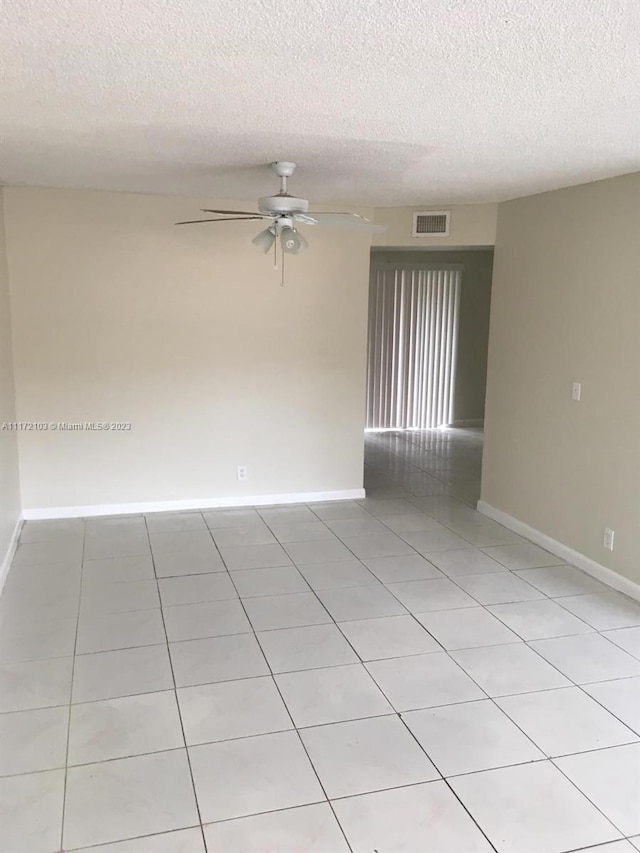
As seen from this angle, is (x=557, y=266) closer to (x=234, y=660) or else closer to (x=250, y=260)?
(x=250, y=260)

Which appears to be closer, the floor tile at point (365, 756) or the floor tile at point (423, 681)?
the floor tile at point (365, 756)

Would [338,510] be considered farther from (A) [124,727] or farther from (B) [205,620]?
(A) [124,727]

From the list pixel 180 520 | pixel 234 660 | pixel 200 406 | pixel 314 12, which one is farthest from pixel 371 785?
pixel 200 406

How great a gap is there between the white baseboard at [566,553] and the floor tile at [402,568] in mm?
862

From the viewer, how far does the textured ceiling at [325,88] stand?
5.78ft

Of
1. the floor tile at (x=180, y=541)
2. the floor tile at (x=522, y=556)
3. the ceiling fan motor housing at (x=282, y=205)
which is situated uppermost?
the ceiling fan motor housing at (x=282, y=205)

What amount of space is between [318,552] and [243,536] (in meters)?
0.59

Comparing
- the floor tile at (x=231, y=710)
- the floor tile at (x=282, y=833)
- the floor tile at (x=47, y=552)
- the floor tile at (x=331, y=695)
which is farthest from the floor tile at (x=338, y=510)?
the floor tile at (x=282, y=833)

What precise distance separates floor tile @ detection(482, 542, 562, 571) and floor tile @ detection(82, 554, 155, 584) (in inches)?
85.2

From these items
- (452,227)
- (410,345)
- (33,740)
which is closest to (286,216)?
(452,227)

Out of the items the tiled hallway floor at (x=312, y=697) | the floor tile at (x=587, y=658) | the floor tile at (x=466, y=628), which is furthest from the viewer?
the floor tile at (x=466, y=628)

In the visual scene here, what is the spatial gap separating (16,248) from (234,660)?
3.22 m

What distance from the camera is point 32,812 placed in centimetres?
211

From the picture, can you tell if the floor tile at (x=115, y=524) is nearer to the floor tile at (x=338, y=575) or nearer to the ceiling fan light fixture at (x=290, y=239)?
the floor tile at (x=338, y=575)
